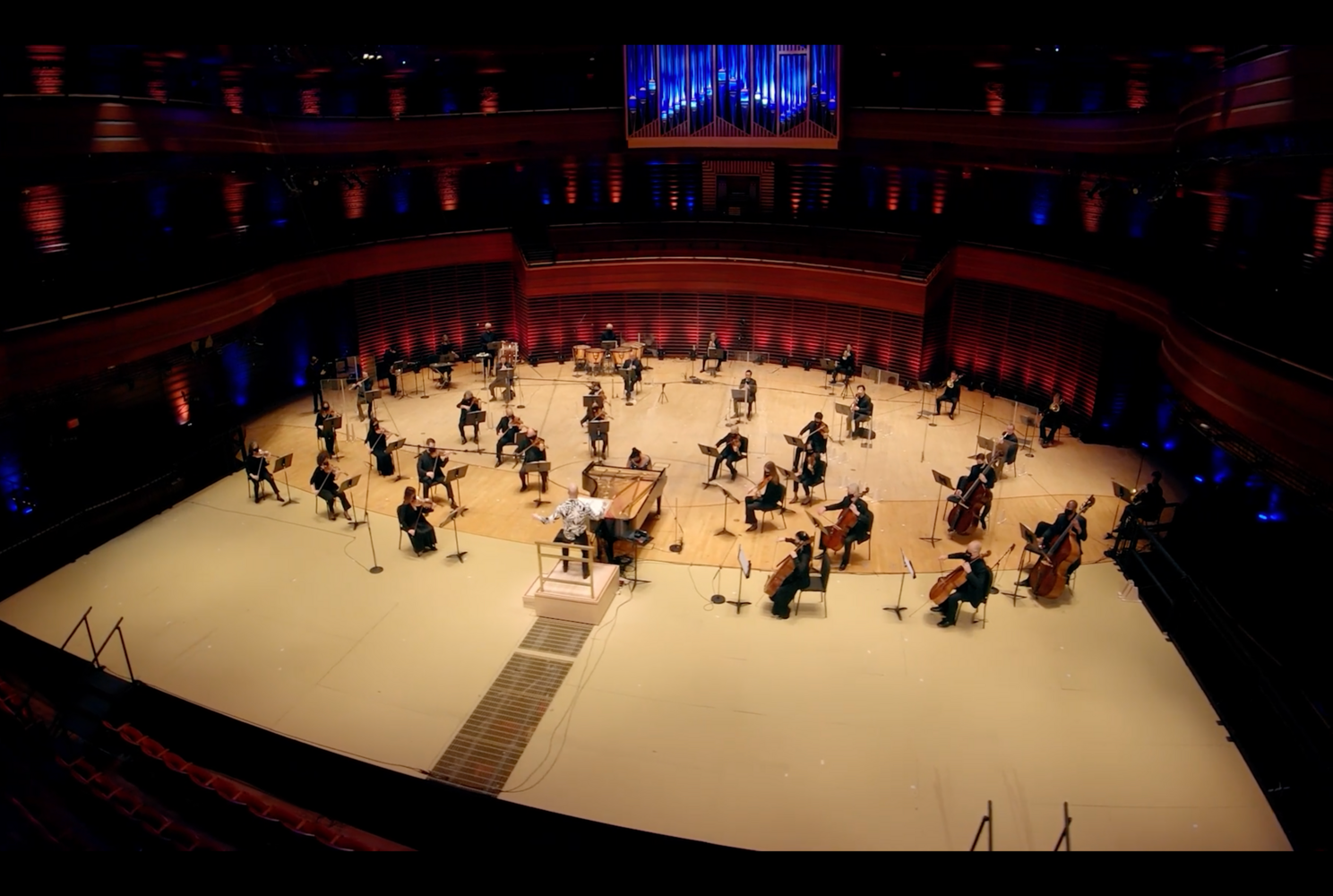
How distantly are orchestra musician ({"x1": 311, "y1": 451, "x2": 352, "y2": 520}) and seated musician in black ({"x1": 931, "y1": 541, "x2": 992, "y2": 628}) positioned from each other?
8935 millimetres

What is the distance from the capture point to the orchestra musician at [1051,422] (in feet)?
53.6

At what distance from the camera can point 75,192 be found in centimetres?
1459

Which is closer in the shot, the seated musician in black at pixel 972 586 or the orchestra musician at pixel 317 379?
the seated musician in black at pixel 972 586

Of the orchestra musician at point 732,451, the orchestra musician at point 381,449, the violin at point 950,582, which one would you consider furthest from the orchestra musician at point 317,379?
the violin at point 950,582

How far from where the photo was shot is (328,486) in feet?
44.7

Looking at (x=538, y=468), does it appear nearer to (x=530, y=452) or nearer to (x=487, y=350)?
(x=530, y=452)

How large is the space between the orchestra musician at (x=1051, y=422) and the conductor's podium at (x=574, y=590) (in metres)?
9.34

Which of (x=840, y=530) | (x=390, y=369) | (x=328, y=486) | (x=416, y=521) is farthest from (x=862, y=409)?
(x=390, y=369)

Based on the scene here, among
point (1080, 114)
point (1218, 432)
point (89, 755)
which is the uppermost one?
point (1080, 114)

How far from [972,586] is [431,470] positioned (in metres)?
8.24

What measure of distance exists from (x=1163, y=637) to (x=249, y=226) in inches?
729

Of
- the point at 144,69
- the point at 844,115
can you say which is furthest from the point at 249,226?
the point at 844,115

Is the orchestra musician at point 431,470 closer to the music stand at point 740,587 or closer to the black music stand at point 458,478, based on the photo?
the black music stand at point 458,478

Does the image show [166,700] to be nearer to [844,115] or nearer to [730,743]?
[730,743]
